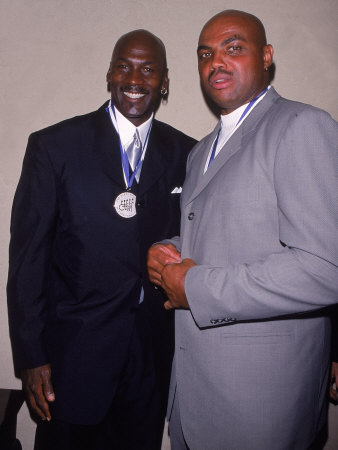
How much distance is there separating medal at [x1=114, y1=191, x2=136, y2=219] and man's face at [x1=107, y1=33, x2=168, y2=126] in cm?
50

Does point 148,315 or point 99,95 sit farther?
point 99,95

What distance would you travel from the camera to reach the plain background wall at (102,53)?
2105 mm

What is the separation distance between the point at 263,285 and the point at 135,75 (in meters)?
1.34

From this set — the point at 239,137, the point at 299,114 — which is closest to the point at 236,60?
the point at 239,137

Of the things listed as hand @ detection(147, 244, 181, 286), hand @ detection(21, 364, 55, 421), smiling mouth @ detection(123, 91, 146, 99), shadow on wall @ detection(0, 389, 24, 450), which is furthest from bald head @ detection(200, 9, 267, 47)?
shadow on wall @ detection(0, 389, 24, 450)

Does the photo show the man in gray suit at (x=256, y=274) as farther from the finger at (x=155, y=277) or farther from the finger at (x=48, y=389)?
the finger at (x=48, y=389)

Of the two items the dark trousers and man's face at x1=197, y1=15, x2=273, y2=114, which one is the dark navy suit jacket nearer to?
the dark trousers

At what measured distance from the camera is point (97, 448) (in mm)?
1945

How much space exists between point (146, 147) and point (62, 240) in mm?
693

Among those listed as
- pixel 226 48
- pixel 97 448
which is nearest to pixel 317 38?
pixel 226 48

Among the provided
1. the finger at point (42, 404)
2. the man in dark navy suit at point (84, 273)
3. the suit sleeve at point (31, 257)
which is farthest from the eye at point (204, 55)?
the finger at point (42, 404)

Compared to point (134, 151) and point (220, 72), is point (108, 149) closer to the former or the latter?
point (134, 151)

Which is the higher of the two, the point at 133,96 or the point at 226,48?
the point at 226,48

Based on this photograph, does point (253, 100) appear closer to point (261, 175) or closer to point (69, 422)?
point (261, 175)
